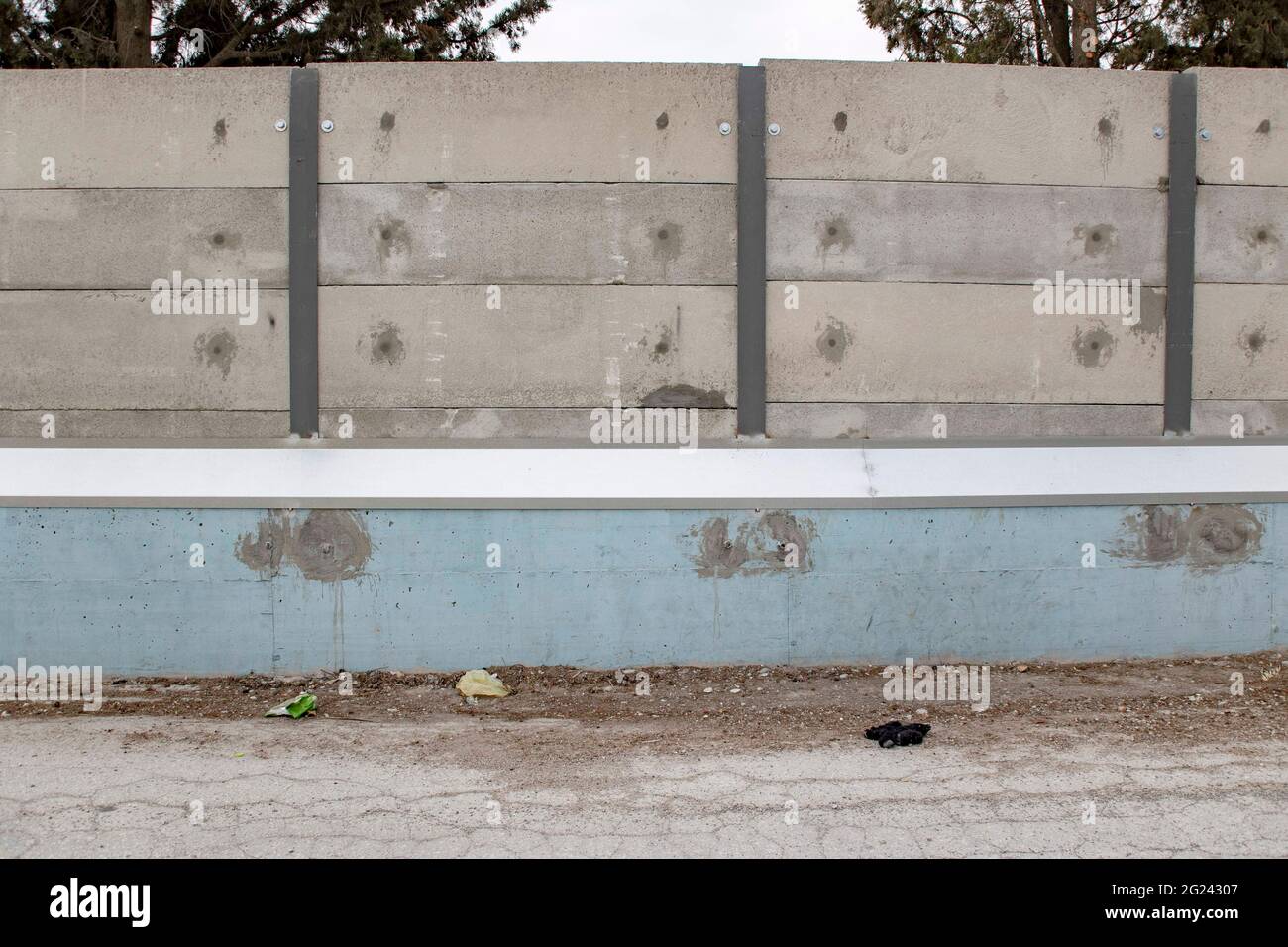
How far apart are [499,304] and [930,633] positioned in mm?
3239

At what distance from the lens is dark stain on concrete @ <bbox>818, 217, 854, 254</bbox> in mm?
6277

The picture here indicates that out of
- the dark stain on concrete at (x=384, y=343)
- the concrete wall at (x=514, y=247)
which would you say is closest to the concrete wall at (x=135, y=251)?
the concrete wall at (x=514, y=247)

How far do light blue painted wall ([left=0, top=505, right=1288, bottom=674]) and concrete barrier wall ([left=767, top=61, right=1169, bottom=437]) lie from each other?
80 cm

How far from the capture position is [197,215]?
6191 mm

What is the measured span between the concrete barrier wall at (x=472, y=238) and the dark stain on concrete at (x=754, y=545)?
55cm

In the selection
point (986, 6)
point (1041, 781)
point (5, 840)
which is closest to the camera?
point (5, 840)

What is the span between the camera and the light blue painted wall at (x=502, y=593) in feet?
20.0

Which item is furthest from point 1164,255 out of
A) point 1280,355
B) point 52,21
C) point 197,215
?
point 52,21

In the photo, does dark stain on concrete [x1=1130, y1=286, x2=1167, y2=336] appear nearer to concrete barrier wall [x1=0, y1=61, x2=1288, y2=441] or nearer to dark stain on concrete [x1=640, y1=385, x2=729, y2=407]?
concrete barrier wall [x1=0, y1=61, x2=1288, y2=441]

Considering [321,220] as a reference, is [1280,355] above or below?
below

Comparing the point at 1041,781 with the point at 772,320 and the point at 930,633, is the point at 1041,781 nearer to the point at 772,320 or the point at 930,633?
the point at 930,633

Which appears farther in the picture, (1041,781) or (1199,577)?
(1199,577)

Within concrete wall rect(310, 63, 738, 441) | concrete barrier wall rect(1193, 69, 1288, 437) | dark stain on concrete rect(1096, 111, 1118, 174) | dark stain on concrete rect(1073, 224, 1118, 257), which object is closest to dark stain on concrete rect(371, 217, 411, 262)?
concrete wall rect(310, 63, 738, 441)

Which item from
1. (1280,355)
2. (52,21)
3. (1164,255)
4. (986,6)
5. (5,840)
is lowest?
(5,840)
